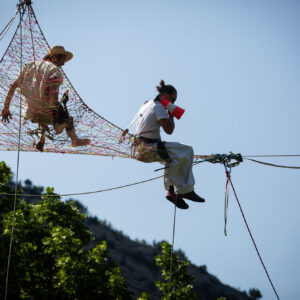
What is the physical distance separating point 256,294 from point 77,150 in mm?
45618

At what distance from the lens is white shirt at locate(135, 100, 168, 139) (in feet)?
23.7

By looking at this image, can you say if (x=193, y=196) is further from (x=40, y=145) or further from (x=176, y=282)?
(x=176, y=282)

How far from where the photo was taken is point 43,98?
7348mm

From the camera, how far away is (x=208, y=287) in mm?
46906

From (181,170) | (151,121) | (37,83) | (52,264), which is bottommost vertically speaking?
(181,170)

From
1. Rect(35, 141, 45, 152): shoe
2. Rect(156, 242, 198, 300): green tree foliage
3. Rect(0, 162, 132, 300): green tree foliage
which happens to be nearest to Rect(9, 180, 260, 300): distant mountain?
Rect(156, 242, 198, 300): green tree foliage

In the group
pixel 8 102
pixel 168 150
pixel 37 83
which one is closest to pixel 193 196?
pixel 168 150

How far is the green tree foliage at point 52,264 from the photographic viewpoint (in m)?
12.9

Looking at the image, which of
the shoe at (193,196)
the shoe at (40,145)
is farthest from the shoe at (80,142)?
the shoe at (193,196)

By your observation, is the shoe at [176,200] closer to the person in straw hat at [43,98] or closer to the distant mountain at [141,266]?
the person in straw hat at [43,98]

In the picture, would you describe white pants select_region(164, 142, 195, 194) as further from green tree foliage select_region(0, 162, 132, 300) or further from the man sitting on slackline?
green tree foliage select_region(0, 162, 132, 300)

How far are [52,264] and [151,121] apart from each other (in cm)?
795

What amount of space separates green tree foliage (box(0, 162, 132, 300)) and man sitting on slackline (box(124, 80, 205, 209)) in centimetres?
648

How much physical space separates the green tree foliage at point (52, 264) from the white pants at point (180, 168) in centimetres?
658
